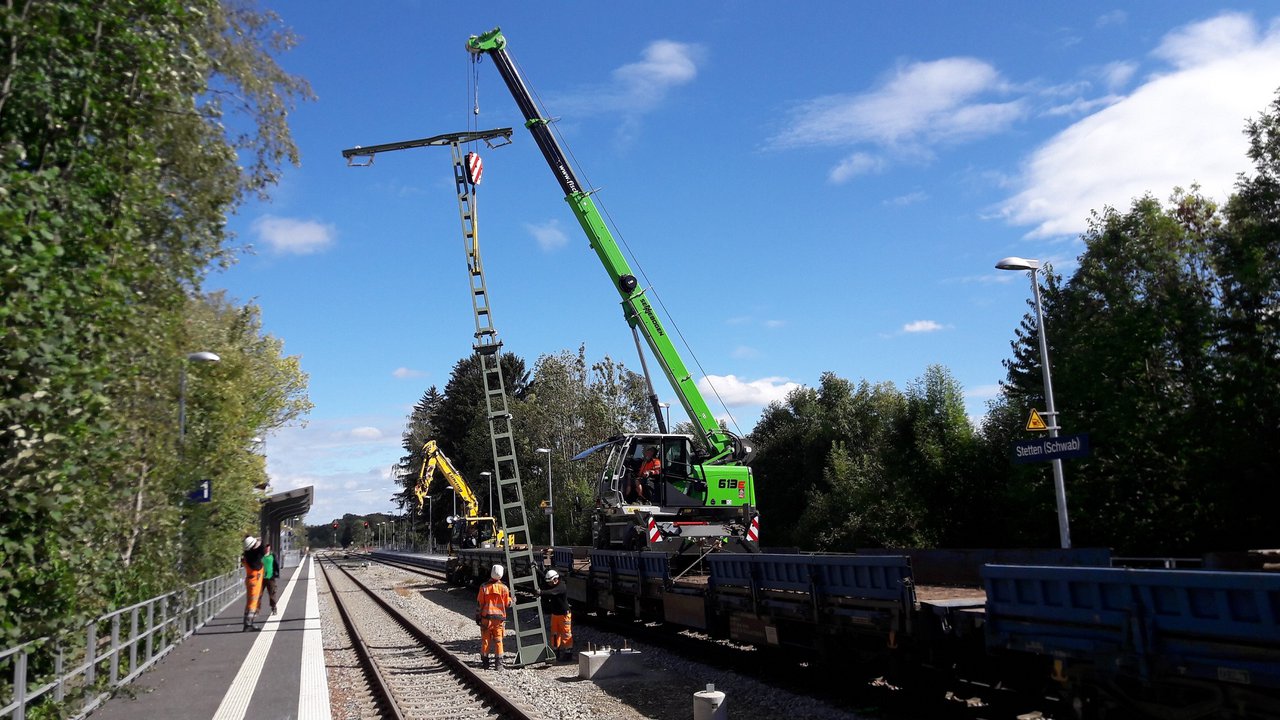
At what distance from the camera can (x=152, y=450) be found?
13188mm

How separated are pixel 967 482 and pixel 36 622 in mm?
31439

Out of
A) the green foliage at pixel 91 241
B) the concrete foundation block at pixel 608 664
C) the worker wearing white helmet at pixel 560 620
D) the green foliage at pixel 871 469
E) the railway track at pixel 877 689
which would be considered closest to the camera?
the green foliage at pixel 91 241

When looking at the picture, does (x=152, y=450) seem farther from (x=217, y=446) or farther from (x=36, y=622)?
(x=217, y=446)

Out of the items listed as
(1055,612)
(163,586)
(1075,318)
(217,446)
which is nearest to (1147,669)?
(1055,612)

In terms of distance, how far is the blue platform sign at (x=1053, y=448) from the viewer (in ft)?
49.3

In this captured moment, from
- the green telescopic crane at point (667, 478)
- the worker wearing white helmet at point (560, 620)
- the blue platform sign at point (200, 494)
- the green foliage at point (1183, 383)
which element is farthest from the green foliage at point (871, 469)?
the blue platform sign at point (200, 494)

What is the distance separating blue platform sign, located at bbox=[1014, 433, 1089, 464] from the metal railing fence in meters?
14.3

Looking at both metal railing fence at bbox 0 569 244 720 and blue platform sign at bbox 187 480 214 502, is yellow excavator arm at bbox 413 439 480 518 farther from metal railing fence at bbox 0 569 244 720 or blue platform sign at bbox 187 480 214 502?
metal railing fence at bbox 0 569 244 720

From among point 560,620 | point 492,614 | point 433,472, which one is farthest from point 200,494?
point 433,472

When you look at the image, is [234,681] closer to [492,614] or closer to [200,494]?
[492,614]

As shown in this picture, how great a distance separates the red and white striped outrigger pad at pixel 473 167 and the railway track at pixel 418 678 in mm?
8113

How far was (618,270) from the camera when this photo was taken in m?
20.6

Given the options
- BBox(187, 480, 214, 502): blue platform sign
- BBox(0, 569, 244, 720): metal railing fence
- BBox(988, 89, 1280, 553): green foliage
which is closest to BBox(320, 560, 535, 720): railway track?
BBox(0, 569, 244, 720): metal railing fence

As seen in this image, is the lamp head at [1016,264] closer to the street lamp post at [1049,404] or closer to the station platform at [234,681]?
the street lamp post at [1049,404]
